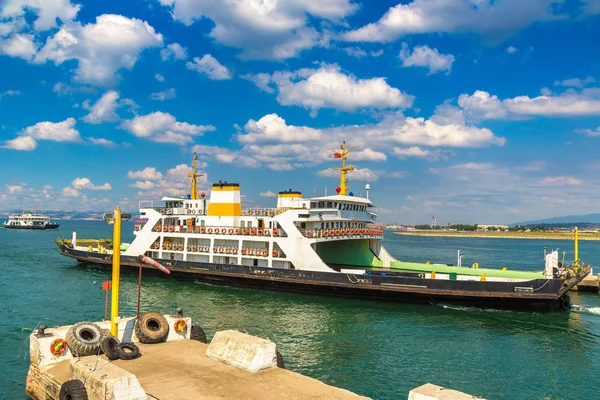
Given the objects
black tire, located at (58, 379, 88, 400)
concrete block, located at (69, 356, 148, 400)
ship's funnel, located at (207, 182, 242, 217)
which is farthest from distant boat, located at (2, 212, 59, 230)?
concrete block, located at (69, 356, 148, 400)

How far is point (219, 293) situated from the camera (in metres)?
29.3

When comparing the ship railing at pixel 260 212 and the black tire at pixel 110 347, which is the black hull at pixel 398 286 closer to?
the ship railing at pixel 260 212

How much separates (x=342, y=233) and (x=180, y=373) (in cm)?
2136

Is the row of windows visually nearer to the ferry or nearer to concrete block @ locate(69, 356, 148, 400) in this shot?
the ferry

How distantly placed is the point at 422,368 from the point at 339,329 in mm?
5802

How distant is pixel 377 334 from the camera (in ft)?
66.5

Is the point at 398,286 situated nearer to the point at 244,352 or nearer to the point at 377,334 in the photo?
the point at 377,334

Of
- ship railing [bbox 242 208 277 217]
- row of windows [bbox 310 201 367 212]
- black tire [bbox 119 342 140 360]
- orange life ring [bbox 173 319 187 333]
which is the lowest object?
black tire [bbox 119 342 140 360]

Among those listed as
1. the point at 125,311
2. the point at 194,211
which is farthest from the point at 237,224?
the point at 125,311

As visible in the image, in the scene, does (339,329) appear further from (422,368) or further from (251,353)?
(251,353)

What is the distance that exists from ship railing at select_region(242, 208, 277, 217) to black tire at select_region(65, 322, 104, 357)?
66.0 feet

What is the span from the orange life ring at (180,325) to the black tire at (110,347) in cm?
220

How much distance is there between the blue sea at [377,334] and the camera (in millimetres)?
14883

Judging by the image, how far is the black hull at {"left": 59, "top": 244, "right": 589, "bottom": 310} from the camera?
2420cm
